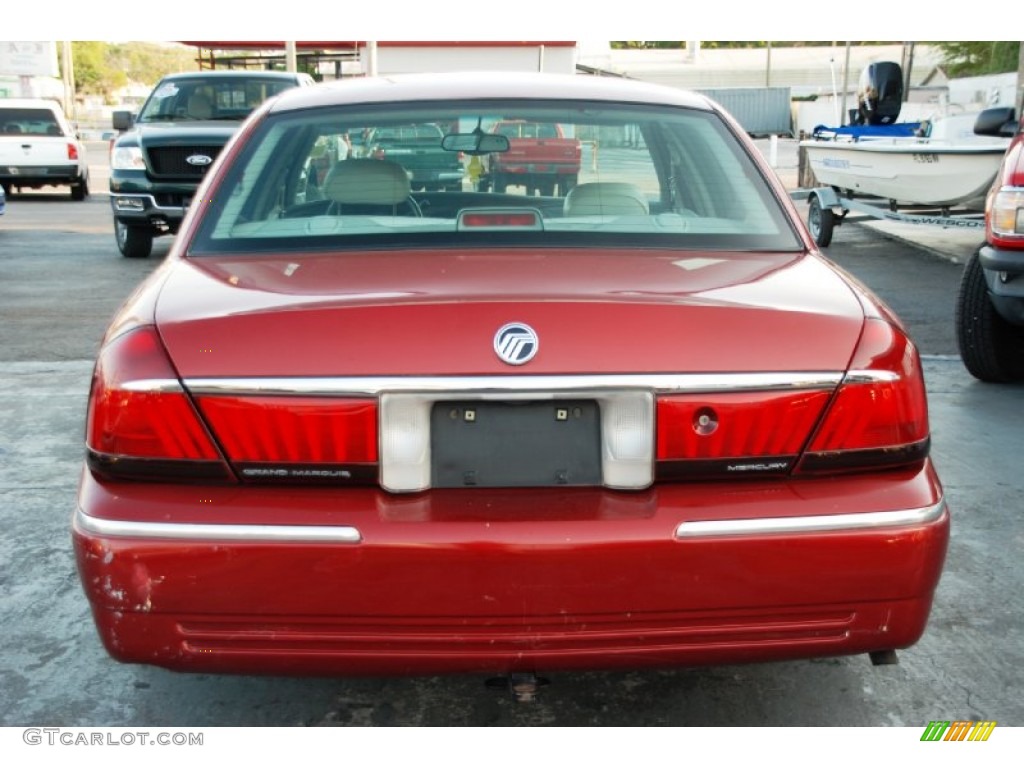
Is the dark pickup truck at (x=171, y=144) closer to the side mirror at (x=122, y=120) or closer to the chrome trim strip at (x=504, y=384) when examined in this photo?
the side mirror at (x=122, y=120)

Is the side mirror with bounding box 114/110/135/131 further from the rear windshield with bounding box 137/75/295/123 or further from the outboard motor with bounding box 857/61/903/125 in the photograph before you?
the outboard motor with bounding box 857/61/903/125

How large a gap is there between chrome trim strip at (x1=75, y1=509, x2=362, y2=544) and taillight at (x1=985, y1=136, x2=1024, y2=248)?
4684 mm

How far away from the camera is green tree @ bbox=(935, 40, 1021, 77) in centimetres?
4044

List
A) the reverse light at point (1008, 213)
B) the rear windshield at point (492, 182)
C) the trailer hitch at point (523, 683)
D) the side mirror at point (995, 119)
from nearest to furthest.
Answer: the trailer hitch at point (523, 683)
the rear windshield at point (492, 182)
the reverse light at point (1008, 213)
the side mirror at point (995, 119)

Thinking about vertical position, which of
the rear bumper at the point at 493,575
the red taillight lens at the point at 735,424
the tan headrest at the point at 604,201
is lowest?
the rear bumper at the point at 493,575

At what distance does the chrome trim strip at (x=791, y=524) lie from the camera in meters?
2.39

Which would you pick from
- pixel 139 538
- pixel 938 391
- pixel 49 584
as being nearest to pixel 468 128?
pixel 139 538

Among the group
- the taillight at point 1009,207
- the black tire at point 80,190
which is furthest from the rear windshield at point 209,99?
the black tire at point 80,190

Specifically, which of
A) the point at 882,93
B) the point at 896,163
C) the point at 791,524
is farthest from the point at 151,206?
the point at 791,524

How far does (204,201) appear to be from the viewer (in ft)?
10.8

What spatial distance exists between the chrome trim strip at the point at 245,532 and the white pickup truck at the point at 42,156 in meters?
20.5

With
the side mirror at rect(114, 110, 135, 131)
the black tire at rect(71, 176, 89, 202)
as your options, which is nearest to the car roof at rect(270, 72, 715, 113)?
the side mirror at rect(114, 110, 135, 131)

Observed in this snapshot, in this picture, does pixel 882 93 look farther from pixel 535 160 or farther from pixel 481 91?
pixel 481 91
